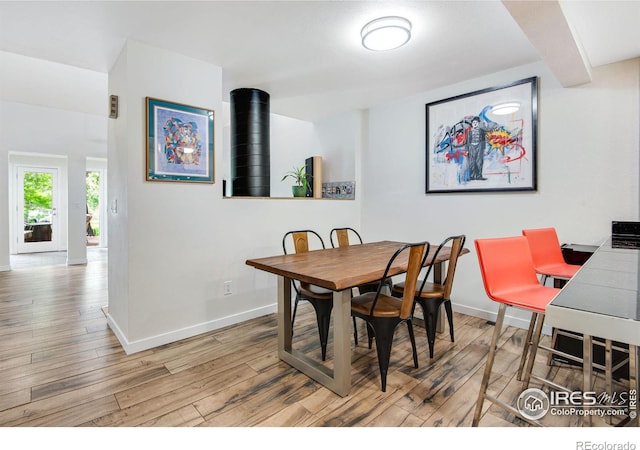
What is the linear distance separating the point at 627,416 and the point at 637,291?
1.20m

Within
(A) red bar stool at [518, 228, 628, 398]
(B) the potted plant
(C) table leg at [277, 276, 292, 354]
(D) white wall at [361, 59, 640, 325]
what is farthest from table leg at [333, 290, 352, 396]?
(B) the potted plant

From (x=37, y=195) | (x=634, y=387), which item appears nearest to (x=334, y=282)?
(x=634, y=387)

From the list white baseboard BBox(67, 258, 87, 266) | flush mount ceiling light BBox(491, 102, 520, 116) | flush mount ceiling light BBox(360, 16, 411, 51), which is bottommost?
white baseboard BBox(67, 258, 87, 266)

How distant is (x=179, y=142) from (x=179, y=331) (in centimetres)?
159

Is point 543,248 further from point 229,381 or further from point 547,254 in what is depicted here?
point 229,381

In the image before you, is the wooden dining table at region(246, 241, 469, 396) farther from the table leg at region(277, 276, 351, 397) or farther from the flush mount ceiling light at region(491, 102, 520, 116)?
the flush mount ceiling light at region(491, 102, 520, 116)

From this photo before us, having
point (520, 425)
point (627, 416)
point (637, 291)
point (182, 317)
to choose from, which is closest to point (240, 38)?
point (182, 317)

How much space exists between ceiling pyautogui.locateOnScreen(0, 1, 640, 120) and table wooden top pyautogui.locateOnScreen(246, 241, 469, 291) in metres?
1.57

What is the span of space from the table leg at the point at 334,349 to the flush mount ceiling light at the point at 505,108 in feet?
7.92

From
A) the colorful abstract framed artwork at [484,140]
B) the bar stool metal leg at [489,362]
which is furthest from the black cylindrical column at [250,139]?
the bar stool metal leg at [489,362]

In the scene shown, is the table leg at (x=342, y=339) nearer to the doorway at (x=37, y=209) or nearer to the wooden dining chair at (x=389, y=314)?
the wooden dining chair at (x=389, y=314)

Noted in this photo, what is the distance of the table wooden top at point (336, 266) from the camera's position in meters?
1.72

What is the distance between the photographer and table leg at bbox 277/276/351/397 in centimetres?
185

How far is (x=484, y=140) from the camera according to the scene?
3131 mm
